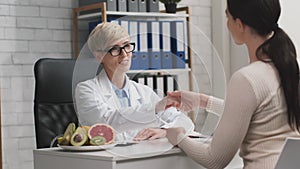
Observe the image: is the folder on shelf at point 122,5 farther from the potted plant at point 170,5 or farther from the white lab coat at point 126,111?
the white lab coat at point 126,111

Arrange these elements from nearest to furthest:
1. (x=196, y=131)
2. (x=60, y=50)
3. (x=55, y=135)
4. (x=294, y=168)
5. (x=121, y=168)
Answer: (x=294, y=168) → (x=121, y=168) → (x=196, y=131) → (x=55, y=135) → (x=60, y=50)

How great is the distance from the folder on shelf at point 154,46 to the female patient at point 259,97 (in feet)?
0.81

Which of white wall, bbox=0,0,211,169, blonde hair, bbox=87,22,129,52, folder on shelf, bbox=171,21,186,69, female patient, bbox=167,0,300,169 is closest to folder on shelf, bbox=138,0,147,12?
white wall, bbox=0,0,211,169

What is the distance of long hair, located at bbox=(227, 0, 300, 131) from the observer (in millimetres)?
1944

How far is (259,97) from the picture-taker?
75.2 inches

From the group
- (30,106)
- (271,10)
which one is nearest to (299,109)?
(271,10)

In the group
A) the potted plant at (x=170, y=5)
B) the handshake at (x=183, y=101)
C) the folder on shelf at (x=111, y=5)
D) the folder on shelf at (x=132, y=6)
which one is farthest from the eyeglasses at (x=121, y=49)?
the potted plant at (x=170, y=5)

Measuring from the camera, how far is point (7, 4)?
153 inches

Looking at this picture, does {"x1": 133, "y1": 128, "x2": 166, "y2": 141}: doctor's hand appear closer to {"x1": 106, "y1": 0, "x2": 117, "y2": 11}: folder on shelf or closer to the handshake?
the handshake

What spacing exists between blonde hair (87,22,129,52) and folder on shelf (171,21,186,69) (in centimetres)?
17

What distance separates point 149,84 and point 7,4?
6.77 feet

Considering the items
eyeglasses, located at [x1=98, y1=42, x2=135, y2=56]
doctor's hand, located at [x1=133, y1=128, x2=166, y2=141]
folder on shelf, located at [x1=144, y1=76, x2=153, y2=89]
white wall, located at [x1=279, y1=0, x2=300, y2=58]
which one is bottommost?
doctor's hand, located at [x1=133, y1=128, x2=166, y2=141]

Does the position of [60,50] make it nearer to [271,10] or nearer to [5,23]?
[5,23]

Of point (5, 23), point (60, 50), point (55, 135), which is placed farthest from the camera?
point (60, 50)
